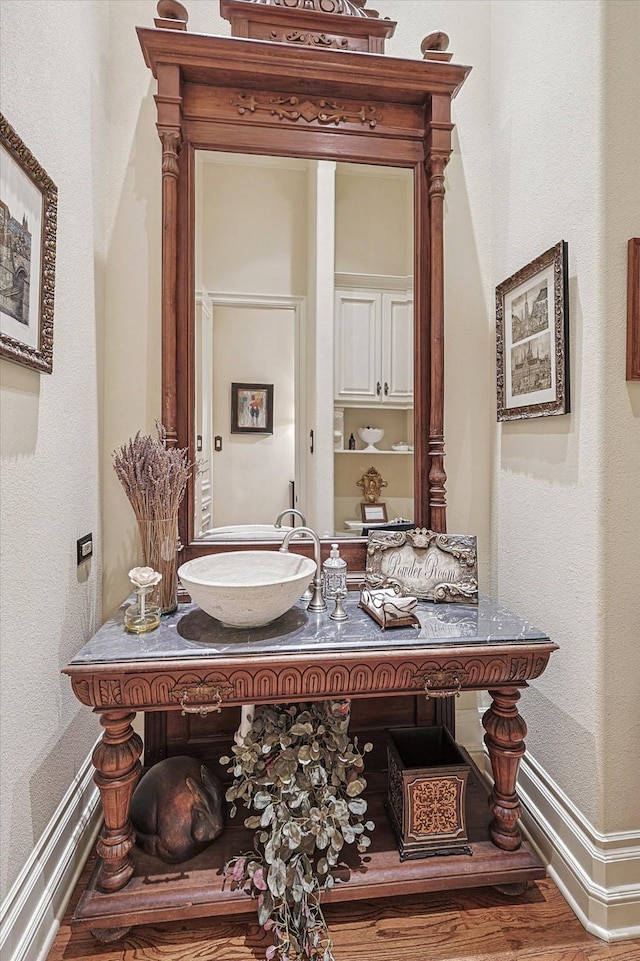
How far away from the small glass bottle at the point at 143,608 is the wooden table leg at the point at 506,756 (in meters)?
1.01

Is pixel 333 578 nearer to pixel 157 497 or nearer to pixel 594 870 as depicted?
pixel 157 497

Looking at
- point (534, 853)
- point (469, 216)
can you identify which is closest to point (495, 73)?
point (469, 216)

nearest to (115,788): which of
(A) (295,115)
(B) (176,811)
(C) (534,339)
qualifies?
(B) (176,811)

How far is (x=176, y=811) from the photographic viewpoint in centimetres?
148

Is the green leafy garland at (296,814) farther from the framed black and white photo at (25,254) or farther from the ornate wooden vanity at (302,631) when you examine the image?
the framed black and white photo at (25,254)

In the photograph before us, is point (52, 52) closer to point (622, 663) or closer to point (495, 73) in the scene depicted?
point (495, 73)

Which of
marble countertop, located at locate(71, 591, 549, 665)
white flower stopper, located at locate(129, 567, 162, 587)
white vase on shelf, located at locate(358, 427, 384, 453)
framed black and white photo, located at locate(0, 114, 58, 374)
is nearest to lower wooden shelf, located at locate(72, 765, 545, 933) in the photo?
marble countertop, located at locate(71, 591, 549, 665)

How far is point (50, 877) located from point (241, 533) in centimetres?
109

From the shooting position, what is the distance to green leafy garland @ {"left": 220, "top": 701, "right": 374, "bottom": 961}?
4.26ft

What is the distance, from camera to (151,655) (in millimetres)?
1312

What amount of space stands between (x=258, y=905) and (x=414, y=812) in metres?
0.48

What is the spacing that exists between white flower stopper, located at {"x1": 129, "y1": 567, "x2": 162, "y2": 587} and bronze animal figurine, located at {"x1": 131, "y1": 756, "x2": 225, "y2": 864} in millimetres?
591

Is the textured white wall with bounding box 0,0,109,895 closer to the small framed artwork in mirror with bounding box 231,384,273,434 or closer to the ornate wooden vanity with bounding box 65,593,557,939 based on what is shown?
the ornate wooden vanity with bounding box 65,593,557,939

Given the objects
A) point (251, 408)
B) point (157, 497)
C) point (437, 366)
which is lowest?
point (157, 497)
